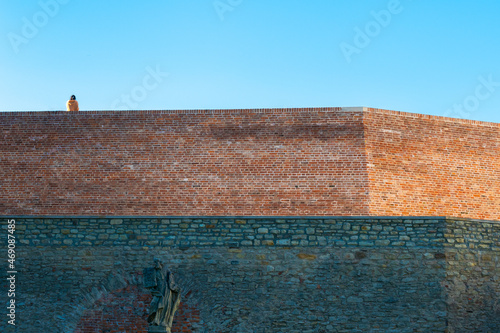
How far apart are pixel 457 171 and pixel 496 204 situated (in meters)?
1.46

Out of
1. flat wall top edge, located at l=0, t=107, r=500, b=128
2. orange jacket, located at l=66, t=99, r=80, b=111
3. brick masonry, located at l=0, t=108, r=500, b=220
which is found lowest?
brick masonry, located at l=0, t=108, r=500, b=220

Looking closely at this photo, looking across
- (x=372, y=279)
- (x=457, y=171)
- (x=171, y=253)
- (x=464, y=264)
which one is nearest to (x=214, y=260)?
(x=171, y=253)

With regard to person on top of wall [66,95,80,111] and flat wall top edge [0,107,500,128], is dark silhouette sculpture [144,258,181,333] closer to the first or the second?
flat wall top edge [0,107,500,128]

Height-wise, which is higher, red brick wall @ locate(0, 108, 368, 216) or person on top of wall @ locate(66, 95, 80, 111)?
person on top of wall @ locate(66, 95, 80, 111)

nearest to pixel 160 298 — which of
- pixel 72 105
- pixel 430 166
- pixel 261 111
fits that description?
pixel 261 111

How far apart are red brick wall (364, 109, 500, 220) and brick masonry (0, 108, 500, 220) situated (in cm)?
3

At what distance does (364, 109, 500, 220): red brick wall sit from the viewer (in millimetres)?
17562

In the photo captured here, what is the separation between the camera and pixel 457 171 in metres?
18.2

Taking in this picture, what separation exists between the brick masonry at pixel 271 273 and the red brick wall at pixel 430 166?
3697mm

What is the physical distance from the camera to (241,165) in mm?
17641

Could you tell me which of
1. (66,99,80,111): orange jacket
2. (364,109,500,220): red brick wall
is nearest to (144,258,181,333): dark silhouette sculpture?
(364,109,500,220): red brick wall

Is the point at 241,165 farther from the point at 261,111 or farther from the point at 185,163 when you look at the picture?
the point at 261,111

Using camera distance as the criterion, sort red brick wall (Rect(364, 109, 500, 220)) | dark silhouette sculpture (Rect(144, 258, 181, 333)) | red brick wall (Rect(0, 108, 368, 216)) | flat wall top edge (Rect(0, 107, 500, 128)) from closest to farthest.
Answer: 1. dark silhouette sculpture (Rect(144, 258, 181, 333))
2. red brick wall (Rect(0, 108, 368, 216))
3. red brick wall (Rect(364, 109, 500, 220))
4. flat wall top edge (Rect(0, 107, 500, 128))

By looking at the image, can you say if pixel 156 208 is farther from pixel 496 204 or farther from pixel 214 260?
pixel 496 204
